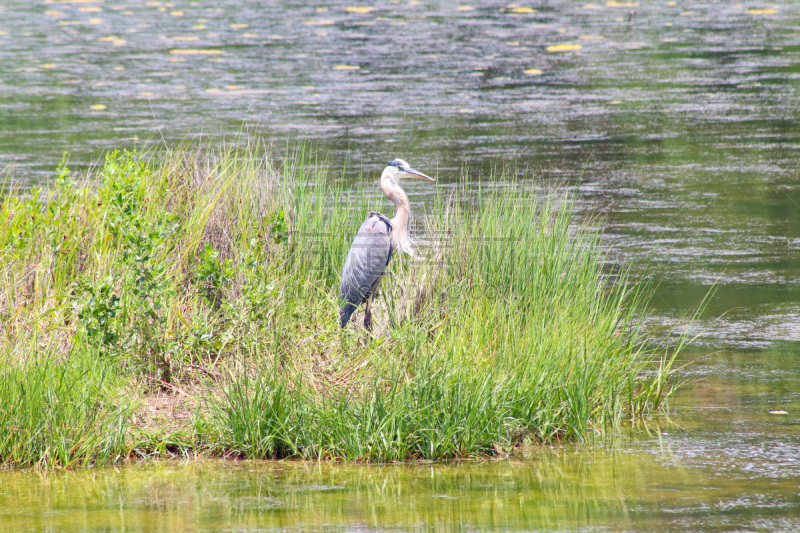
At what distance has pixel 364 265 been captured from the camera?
6.32 meters

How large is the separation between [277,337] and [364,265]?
35.4 inches

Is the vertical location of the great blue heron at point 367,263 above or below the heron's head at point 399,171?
below

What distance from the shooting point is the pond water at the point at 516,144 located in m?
4.57

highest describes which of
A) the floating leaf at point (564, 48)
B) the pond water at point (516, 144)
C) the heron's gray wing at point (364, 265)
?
the heron's gray wing at point (364, 265)

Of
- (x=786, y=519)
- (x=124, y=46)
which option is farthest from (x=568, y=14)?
(x=786, y=519)

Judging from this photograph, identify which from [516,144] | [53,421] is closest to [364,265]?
[53,421]

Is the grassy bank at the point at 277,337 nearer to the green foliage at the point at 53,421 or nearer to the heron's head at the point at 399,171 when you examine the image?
the green foliage at the point at 53,421

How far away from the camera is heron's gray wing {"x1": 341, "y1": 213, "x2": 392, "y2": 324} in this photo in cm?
630

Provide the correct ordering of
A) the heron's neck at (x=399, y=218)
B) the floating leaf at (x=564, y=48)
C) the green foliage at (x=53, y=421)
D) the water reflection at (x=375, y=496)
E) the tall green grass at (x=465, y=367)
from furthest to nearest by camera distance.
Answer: the floating leaf at (x=564, y=48) → the heron's neck at (x=399, y=218) → the tall green grass at (x=465, y=367) → the green foliage at (x=53, y=421) → the water reflection at (x=375, y=496)

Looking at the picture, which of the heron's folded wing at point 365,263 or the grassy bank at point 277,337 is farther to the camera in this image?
the heron's folded wing at point 365,263

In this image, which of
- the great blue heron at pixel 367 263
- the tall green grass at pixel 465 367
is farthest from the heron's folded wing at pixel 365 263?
the tall green grass at pixel 465 367

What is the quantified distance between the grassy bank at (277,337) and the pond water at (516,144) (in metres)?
0.22

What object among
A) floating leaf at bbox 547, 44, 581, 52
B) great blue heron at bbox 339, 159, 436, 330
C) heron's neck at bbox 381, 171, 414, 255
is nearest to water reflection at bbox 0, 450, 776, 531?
great blue heron at bbox 339, 159, 436, 330

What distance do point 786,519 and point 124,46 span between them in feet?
60.0
